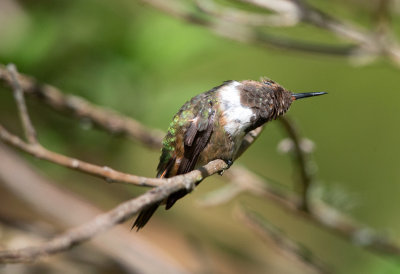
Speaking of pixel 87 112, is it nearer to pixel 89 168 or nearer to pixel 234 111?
pixel 234 111

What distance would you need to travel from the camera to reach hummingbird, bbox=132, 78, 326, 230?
149cm

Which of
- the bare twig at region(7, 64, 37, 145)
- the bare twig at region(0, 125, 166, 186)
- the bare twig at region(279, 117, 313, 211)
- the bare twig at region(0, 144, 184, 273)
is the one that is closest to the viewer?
the bare twig at region(0, 125, 166, 186)

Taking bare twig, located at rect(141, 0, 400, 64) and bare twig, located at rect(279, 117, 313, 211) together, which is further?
bare twig, located at rect(141, 0, 400, 64)

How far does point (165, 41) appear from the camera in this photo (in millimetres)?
2521

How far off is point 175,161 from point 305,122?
7.13ft

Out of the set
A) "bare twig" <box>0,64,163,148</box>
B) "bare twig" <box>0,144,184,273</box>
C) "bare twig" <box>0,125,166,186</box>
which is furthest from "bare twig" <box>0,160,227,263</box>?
"bare twig" <box>0,144,184,273</box>

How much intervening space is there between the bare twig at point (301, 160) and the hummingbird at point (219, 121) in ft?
0.38

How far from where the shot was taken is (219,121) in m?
1.62

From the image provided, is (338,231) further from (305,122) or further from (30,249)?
(30,249)

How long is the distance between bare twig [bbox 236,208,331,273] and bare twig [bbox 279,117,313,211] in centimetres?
18

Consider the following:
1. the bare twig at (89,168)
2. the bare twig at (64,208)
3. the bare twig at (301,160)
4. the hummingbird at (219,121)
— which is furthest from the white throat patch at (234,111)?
the bare twig at (64,208)

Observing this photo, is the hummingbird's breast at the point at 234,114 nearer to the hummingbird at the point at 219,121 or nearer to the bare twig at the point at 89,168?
the hummingbird at the point at 219,121

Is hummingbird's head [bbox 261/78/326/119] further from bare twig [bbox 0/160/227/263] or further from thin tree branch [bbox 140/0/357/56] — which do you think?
thin tree branch [bbox 140/0/357/56]

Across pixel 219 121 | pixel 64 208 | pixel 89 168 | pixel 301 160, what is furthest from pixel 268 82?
pixel 64 208
